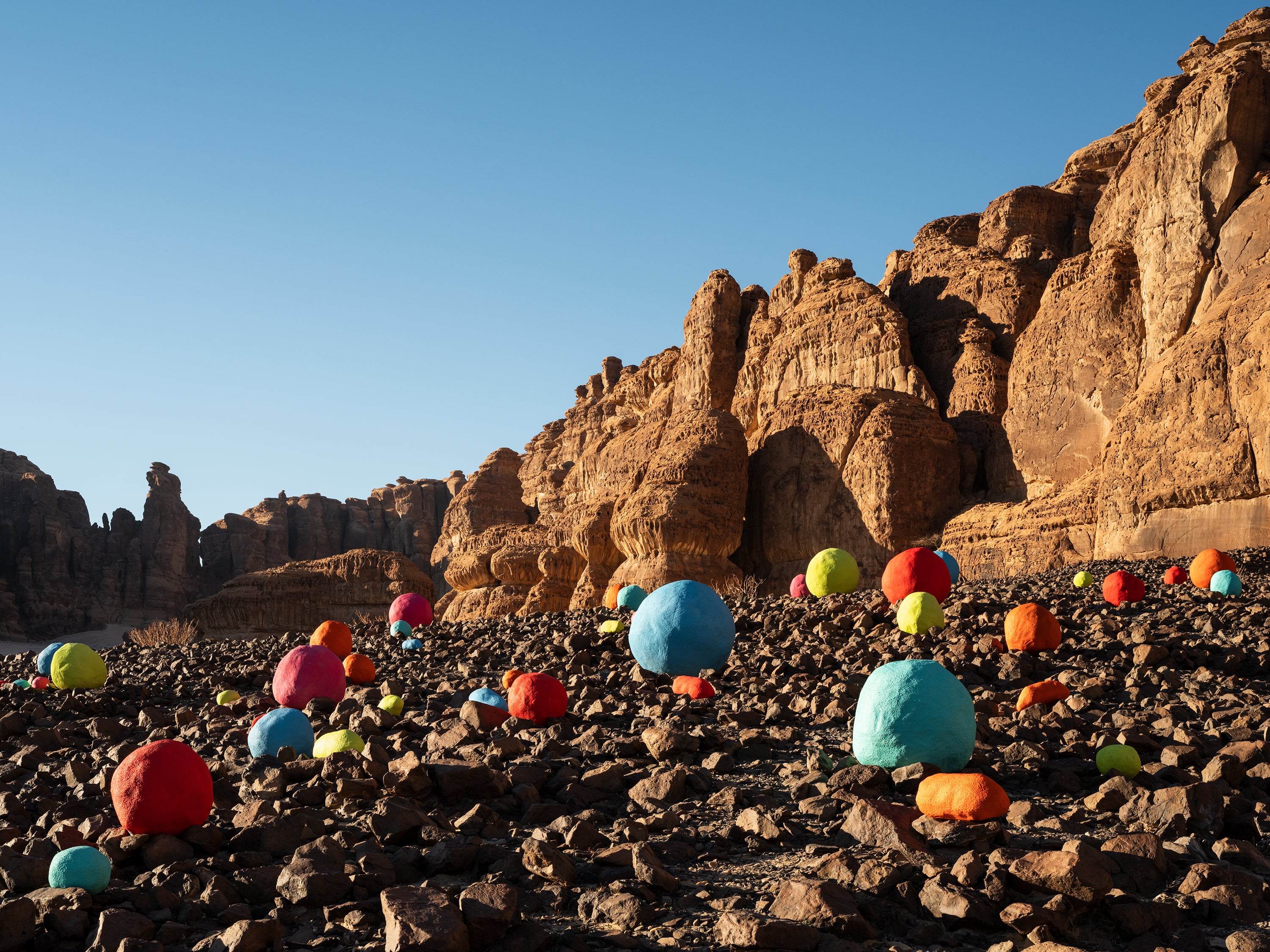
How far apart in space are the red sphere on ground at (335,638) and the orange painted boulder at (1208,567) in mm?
10437

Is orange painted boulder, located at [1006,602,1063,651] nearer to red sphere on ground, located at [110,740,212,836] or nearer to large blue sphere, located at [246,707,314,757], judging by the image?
large blue sphere, located at [246,707,314,757]

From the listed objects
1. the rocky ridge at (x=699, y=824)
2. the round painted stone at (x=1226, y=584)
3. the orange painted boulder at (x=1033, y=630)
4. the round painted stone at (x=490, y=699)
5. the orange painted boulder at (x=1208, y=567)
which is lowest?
the rocky ridge at (x=699, y=824)

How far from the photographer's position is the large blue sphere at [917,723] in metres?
5.40

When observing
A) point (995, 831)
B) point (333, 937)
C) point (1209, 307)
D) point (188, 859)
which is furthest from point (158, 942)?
point (1209, 307)

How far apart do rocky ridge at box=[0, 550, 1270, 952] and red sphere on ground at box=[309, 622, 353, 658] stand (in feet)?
7.10

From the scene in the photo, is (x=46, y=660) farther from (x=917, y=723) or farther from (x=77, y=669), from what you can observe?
(x=917, y=723)

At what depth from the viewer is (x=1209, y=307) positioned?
20.8 metres

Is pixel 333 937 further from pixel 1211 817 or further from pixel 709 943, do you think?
pixel 1211 817

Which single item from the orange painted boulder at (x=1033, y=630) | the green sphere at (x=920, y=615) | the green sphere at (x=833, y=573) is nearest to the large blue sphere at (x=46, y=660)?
the green sphere at (x=833, y=573)

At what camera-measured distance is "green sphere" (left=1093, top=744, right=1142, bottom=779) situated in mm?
5363

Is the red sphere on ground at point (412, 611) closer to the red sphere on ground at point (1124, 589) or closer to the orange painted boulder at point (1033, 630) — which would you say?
the orange painted boulder at point (1033, 630)

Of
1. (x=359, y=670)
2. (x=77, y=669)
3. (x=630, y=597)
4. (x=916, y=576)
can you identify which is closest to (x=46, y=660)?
(x=77, y=669)

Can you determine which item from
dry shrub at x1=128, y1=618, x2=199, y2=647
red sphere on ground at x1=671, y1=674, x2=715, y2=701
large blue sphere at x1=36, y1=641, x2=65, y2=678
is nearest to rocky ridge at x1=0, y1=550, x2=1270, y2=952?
red sphere on ground at x1=671, y1=674, x2=715, y2=701

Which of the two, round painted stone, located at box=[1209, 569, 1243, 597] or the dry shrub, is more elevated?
the dry shrub
